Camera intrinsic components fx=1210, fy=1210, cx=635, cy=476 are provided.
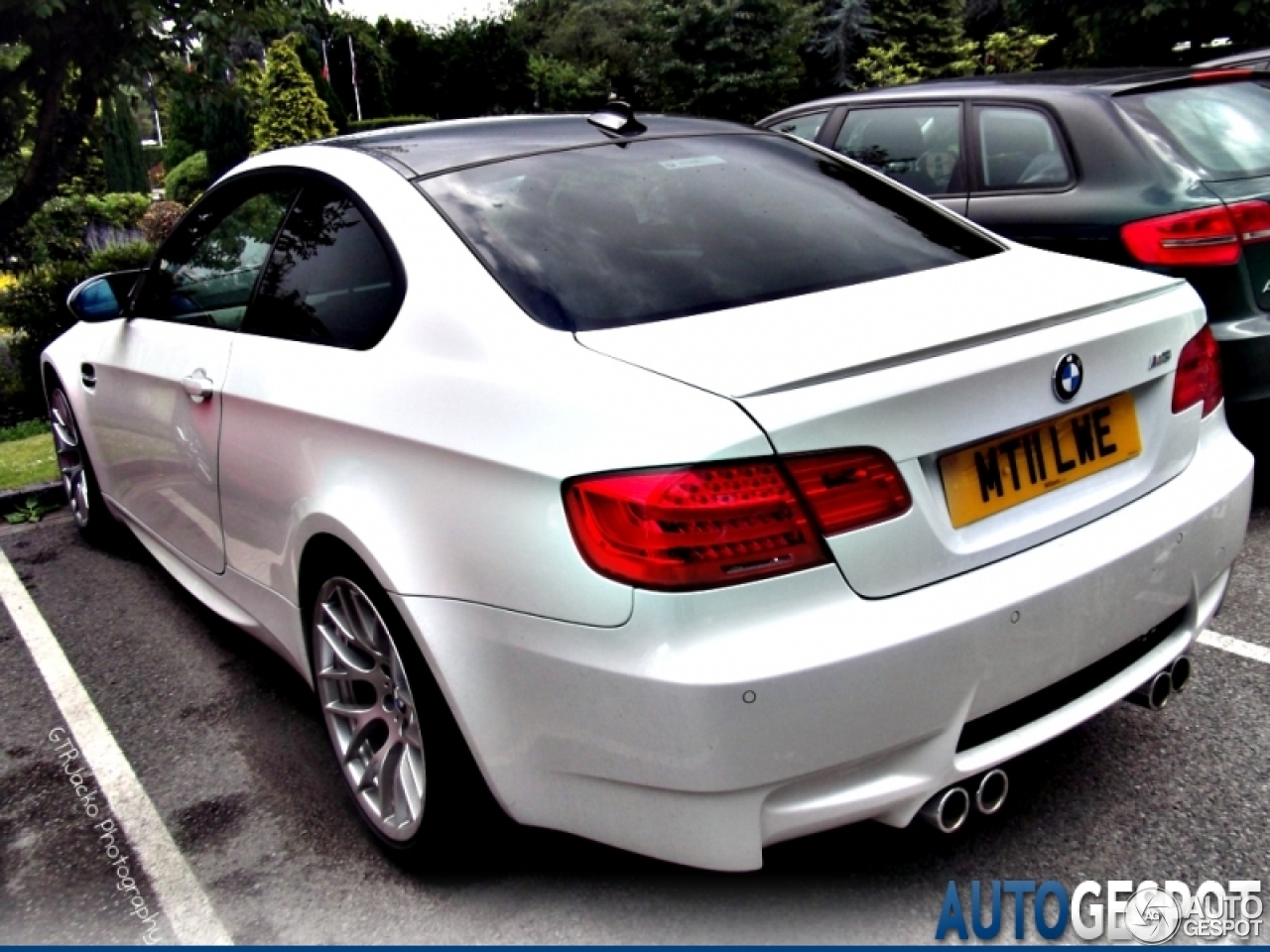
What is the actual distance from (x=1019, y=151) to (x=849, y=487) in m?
3.57

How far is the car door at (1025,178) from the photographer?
15.4ft

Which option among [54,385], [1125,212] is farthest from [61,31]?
[1125,212]

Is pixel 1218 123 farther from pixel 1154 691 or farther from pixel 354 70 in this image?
pixel 354 70

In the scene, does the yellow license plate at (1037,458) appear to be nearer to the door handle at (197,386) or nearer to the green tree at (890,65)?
the door handle at (197,386)

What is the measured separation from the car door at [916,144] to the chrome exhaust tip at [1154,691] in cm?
309

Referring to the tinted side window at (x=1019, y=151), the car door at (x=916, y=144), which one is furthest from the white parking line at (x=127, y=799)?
the tinted side window at (x=1019, y=151)

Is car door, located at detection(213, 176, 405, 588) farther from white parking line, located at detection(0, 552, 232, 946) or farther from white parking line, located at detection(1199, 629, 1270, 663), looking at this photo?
white parking line, located at detection(1199, 629, 1270, 663)

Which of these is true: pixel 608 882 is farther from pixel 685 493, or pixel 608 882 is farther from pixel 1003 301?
pixel 1003 301

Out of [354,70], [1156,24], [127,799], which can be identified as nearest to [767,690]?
[127,799]

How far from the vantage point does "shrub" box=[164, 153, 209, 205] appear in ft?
75.2

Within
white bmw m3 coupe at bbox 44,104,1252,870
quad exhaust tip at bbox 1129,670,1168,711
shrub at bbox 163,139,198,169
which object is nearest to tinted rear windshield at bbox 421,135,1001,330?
white bmw m3 coupe at bbox 44,104,1252,870

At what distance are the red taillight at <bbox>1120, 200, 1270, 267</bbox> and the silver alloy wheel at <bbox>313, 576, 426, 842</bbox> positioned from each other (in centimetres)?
318

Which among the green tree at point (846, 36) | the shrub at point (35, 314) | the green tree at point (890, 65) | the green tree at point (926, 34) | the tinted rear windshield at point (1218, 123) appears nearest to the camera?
the tinted rear windshield at point (1218, 123)

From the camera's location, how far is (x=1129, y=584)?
90.6 inches
